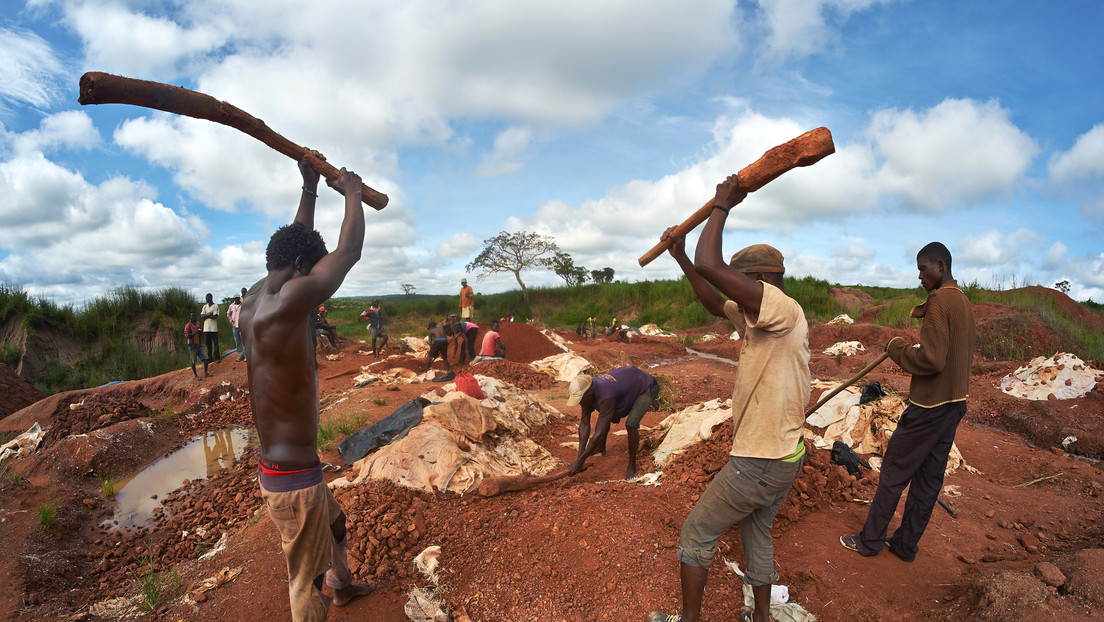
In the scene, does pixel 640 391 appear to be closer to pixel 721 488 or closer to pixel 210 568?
pixel 721 488

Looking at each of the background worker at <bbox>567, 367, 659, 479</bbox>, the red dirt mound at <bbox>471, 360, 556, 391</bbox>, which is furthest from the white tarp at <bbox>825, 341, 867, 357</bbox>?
the background worker at <bbox>567, 367, 659, 479</bbox>

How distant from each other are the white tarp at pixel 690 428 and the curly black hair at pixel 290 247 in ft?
11.5

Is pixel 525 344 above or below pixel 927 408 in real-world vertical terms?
below

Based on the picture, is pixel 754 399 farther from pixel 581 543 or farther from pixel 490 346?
pixel 490 346

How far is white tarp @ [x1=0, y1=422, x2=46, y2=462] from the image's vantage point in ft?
21.1

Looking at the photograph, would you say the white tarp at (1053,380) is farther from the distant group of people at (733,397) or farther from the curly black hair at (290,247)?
the curly black hair at (290,247)

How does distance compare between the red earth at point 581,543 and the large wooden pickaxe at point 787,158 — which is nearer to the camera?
the large wooden pickaxe at point 787,158

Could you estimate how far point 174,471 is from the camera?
6234 mm

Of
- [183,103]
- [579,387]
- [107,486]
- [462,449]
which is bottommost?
[107,486]

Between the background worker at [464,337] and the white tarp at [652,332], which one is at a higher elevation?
the background worker at [464,337]

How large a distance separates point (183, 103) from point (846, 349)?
1360cm

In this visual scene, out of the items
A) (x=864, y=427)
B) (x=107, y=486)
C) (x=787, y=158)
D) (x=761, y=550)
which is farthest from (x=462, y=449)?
(x=107, y=486)

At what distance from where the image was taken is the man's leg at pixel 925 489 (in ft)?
9.24

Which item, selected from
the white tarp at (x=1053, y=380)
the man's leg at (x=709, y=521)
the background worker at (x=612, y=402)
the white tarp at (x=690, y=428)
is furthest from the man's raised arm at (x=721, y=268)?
the white tarp at (x=1053, y=380)
